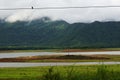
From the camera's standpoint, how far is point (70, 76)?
19438 mm

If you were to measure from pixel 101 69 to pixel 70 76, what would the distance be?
175cm

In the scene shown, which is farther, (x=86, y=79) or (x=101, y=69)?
(x=86, y=79)

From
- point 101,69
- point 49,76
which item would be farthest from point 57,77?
point 101,69


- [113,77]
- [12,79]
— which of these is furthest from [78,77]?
[12,79]

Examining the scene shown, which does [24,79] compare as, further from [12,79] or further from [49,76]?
[49,76]

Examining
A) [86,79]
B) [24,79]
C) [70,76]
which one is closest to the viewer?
[70,76]

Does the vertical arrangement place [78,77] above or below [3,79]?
above

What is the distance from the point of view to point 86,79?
72.6 ft

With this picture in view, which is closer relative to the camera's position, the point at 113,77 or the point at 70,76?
the point at 70,76

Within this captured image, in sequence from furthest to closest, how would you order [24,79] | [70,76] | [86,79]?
[24,79], [86,79], [70,76]

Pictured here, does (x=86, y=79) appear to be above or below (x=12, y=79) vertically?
Answer: above

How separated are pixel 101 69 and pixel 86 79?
2602 millimetres

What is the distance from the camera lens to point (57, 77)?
19828 millimetres

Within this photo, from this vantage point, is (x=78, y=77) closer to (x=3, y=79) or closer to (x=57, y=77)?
(x=57, y=77)
